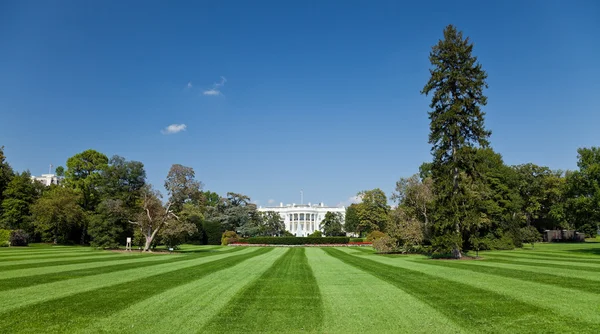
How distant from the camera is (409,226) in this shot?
3325cm

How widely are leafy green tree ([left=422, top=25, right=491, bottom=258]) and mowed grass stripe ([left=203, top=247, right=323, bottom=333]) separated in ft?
60.7

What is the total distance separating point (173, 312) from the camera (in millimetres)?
8578

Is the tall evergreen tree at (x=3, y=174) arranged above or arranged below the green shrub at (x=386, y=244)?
above

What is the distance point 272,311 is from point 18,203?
60.3 metres

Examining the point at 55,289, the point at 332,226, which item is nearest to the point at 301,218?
the point at 332,226

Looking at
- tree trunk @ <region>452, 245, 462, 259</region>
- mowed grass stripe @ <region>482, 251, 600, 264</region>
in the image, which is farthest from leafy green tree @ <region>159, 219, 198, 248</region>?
mowed grass stripe @ <region>482, 251, 600, 264</region>

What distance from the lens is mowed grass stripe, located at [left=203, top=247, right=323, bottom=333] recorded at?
24.0ft

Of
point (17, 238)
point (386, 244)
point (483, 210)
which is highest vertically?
point (483, 210)

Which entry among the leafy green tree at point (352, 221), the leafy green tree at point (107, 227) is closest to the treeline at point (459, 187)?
the leafy green tree at point (107, 227)

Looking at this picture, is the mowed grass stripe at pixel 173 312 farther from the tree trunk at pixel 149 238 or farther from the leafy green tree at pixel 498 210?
the leafy green tree at pixel 498 210

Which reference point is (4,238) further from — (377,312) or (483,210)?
(483,210)

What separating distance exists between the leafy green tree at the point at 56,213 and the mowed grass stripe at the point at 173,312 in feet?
156

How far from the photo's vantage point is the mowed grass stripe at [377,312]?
7246 millimetres

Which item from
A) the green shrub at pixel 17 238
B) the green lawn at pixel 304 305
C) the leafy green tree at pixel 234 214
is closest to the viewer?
the green lawn at pixel 304 305
